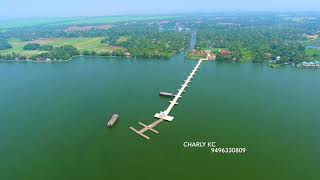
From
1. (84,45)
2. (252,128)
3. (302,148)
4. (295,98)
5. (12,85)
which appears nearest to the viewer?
(302,148)

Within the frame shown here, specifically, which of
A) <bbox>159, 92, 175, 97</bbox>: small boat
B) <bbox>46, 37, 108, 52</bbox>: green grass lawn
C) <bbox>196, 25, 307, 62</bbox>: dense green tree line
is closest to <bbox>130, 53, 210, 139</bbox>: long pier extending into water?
<bbox>159, 92, 175, 97</bbox>: small boat

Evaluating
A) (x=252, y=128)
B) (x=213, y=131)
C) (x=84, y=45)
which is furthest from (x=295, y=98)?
(x=84, y=45)

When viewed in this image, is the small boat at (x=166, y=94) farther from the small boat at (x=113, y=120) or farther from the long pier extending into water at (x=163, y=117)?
the small boat at (x=113, y=120)

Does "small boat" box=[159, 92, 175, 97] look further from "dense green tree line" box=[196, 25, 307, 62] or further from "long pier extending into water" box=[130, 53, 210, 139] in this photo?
"dense green tree line" box=[196, 25, 307, 62]

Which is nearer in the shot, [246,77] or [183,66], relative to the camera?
[246,77]

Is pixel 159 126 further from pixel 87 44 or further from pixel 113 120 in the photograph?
pixel 87 44

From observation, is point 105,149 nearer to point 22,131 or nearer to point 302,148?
point 22,131

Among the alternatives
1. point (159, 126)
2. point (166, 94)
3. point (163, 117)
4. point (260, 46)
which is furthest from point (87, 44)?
point (159, 126)

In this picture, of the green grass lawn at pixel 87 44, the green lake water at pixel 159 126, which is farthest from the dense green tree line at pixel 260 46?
the green grass lawn at pixel 87 44
